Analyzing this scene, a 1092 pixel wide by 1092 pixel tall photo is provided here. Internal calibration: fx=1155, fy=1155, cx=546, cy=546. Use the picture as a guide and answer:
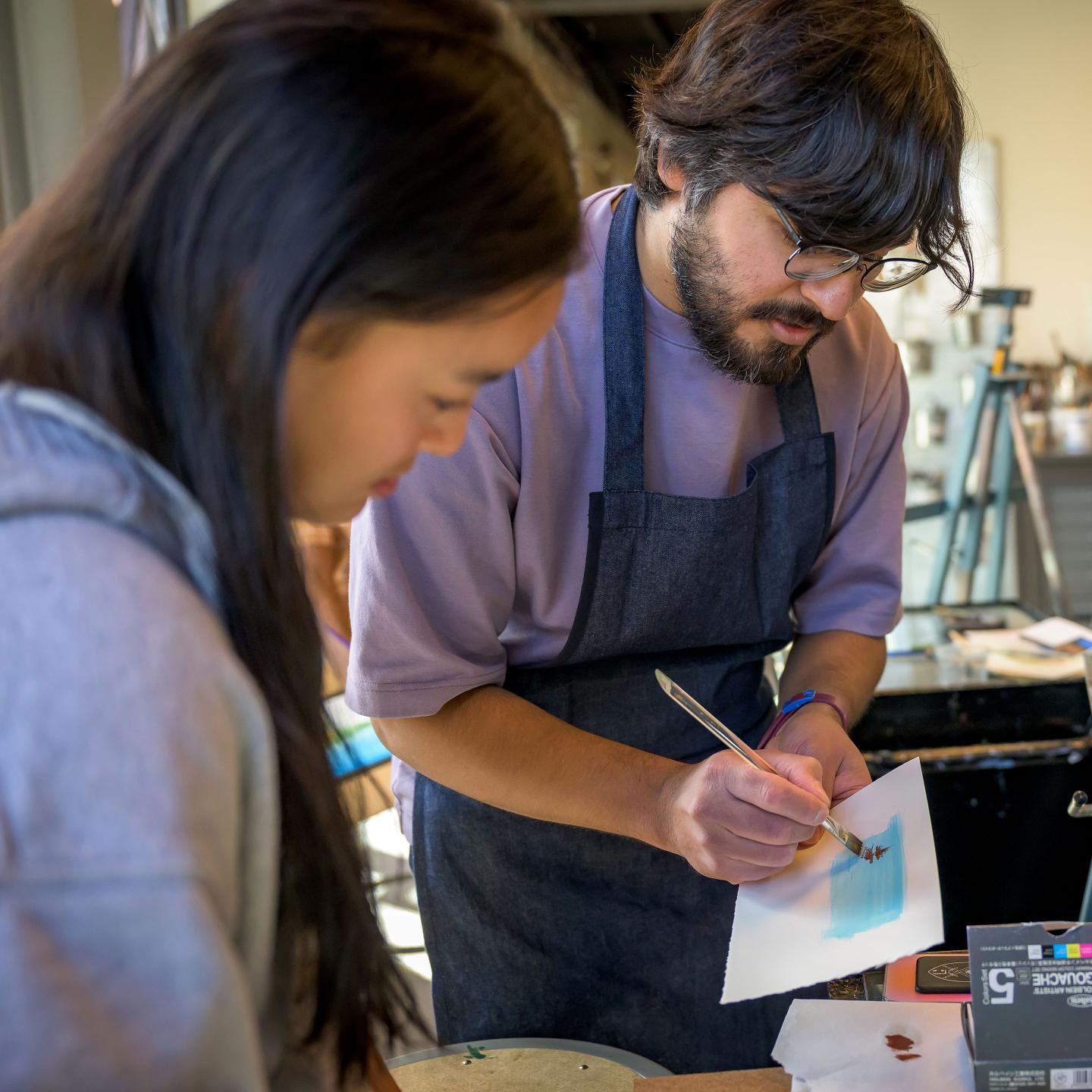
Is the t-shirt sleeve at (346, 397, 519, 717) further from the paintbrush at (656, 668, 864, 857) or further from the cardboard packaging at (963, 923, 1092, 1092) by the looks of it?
the cardboard packaging at (963, 923, 1092, 1092)

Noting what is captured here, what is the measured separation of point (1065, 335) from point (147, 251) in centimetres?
501

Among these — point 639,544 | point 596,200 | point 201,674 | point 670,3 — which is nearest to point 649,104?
point 596,200

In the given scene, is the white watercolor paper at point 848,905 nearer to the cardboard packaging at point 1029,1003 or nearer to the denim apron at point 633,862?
the cardboard packaging at point 1029,1003

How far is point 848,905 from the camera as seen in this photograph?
1124mm

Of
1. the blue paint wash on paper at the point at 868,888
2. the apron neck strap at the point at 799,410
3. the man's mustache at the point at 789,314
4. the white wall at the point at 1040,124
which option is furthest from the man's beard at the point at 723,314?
the white wall at the point at 1040,124

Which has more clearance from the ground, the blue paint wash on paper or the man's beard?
the man's beard

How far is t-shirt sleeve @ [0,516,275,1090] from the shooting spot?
46 cm

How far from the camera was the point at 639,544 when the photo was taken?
1323 mm

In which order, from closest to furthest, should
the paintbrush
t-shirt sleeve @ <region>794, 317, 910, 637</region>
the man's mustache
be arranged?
the paintbrush → the man's mustache → t-shirt sleeve @ <region>794, 317, 910, 637</region>

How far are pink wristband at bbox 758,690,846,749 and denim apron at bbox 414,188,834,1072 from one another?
0.08 m

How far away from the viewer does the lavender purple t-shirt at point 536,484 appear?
3.99 ft

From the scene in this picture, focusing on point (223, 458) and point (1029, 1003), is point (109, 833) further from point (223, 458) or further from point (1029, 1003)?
point (1029, 1003)

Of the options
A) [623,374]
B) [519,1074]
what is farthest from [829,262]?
[519,1074]

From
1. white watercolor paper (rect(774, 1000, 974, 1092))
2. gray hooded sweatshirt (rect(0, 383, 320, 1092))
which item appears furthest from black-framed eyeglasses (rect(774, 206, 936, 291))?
gray hooded sweatshirt (rect(0, 383, 320, 1092))
